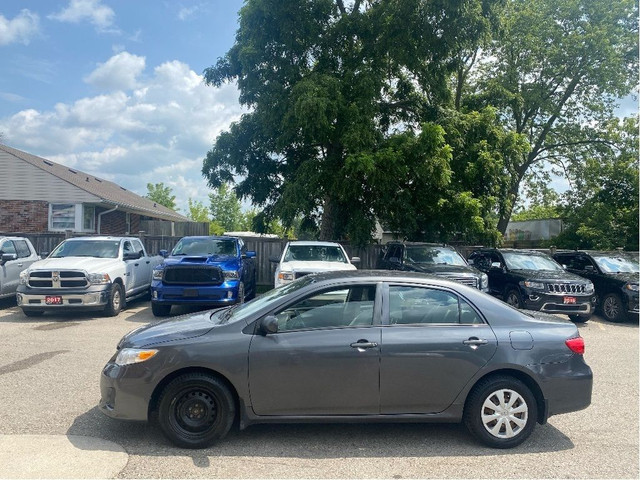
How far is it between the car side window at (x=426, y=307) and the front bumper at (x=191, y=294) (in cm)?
691

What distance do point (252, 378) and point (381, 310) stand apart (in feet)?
4.30

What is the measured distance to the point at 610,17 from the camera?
23.1 metres

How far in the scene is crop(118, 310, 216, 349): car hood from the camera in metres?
4.50

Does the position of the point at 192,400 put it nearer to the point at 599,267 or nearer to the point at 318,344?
the point at 318,344

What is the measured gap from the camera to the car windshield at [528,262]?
13.4 metres

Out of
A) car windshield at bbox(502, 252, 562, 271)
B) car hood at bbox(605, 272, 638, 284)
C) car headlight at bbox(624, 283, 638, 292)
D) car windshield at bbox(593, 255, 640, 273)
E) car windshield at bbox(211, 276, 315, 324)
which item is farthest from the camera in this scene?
car windshield at bbox(593, 255, 640, 273)

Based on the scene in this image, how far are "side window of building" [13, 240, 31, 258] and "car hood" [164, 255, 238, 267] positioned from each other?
4.63 meters

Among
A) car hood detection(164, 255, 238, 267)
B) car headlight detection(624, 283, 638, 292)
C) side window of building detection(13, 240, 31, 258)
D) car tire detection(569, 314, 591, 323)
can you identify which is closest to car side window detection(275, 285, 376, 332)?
car hood detection(164, 255, 238, 267)

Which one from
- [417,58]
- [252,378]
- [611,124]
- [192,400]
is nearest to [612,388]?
[252,378]

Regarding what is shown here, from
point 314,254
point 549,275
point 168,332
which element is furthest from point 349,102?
point 168,332

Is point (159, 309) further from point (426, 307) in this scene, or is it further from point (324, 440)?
point (426, 307)

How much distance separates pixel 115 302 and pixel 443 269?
7697mm

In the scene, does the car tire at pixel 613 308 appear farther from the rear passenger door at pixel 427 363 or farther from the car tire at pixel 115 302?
the car tire at pixel 115 302

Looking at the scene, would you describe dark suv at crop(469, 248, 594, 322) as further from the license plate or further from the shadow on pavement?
the license plate
